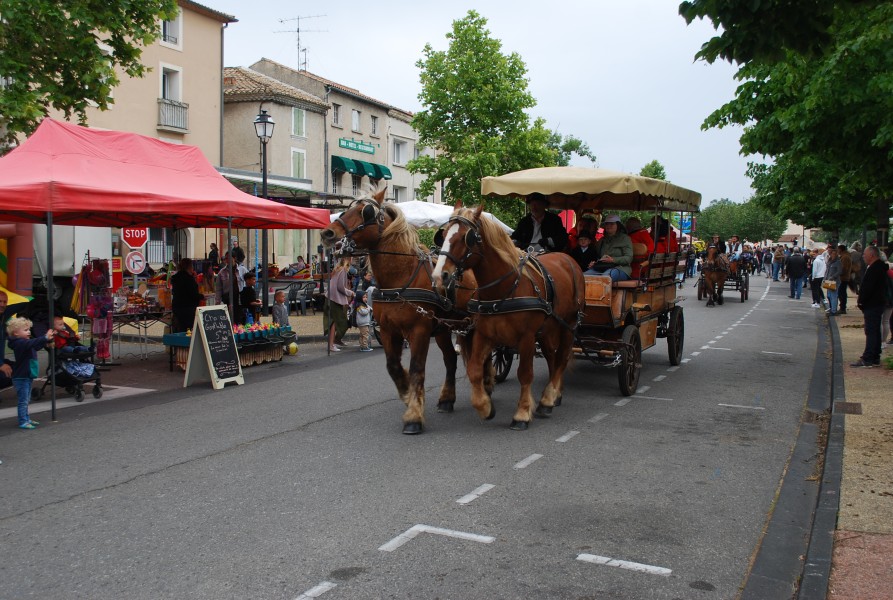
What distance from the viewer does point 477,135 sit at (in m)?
38.2

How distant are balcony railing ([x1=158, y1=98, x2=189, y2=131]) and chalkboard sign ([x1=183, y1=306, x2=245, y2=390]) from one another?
68.7 feet

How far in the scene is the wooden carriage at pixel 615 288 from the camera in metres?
9.22

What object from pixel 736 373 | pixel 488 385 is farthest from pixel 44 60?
pixel 736 373

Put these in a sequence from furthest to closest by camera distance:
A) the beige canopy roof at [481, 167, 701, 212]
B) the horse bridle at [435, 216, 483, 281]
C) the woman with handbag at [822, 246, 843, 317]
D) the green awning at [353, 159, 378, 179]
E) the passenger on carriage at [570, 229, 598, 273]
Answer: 1. the green awning at [353, 159, 378, 179]
2. the woman with handbag at [822, 246, 843, 317]
3. the passenger on carriage at [570, 229, 598, 273]
4. the beige canopy roof at [481, 167, 701, 212]
5. the horse bridle at [435, 216, 483, 281]

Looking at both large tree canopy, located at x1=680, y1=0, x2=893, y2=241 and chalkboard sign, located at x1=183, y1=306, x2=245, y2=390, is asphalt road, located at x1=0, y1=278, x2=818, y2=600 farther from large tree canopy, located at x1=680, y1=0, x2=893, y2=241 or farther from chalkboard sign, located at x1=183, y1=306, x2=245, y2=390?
large tree canopy, located at x1=680, y1=0, x2=893, y2=241

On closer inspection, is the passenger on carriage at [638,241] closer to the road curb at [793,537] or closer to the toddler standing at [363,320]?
the road curb at [793,537]

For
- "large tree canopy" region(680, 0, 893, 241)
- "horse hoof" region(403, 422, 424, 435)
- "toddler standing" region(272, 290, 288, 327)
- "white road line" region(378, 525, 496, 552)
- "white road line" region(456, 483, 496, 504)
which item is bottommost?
"white road line" region(378, 525, 496, 552)

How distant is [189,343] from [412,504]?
748cm

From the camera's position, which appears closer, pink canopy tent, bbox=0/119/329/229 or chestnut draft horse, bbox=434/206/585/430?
chestnut draft horse, bbox=434/206/585/430

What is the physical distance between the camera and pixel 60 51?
12930 mm

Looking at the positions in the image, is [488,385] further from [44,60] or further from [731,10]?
[44,60]

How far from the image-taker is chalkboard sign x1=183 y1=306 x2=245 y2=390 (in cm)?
1088

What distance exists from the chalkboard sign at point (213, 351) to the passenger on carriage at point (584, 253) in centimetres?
510

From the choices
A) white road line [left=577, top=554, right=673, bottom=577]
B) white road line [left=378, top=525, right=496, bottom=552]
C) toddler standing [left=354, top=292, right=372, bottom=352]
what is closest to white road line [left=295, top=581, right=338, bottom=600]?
white road line [left=378, top=525, right=496, bottom=552]
